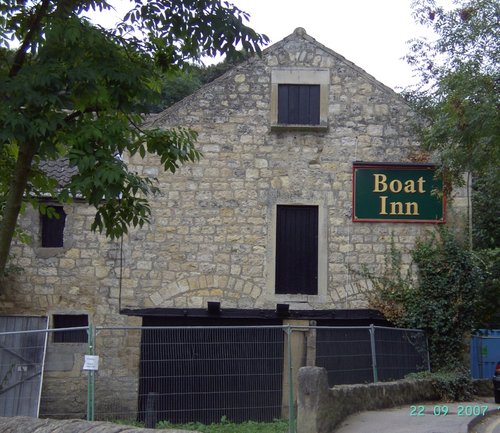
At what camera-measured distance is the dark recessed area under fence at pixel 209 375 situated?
11.8m

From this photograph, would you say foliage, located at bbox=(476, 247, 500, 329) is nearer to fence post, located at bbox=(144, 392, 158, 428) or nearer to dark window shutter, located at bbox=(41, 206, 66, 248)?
dark window shutter, located at bbox=(41, 206, 66, 248)

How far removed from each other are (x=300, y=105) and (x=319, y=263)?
3.46m

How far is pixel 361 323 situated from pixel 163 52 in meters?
8.78

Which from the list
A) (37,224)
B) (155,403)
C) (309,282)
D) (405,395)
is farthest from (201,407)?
(37,224)

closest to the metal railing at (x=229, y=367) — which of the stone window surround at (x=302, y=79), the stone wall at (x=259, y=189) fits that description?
the stone wall at (x=259, y=189)

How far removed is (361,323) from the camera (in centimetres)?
1828

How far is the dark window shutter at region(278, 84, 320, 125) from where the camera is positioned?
18531 millimetres

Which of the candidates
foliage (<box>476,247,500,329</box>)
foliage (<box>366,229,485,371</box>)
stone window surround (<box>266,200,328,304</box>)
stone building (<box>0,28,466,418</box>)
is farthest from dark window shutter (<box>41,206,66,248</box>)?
foliage (<box>476,247,500,329</box>)

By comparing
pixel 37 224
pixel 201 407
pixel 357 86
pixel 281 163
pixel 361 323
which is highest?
pixel 357 86

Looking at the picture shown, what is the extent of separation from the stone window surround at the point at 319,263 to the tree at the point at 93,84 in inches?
272

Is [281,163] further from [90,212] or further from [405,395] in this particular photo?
[405,395]

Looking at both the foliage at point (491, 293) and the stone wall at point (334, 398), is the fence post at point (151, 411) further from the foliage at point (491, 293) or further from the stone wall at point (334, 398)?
the foliage at point (491, 293)

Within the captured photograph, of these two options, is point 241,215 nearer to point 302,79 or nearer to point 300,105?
point 300,105

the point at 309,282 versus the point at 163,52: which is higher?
the point at 163,52
